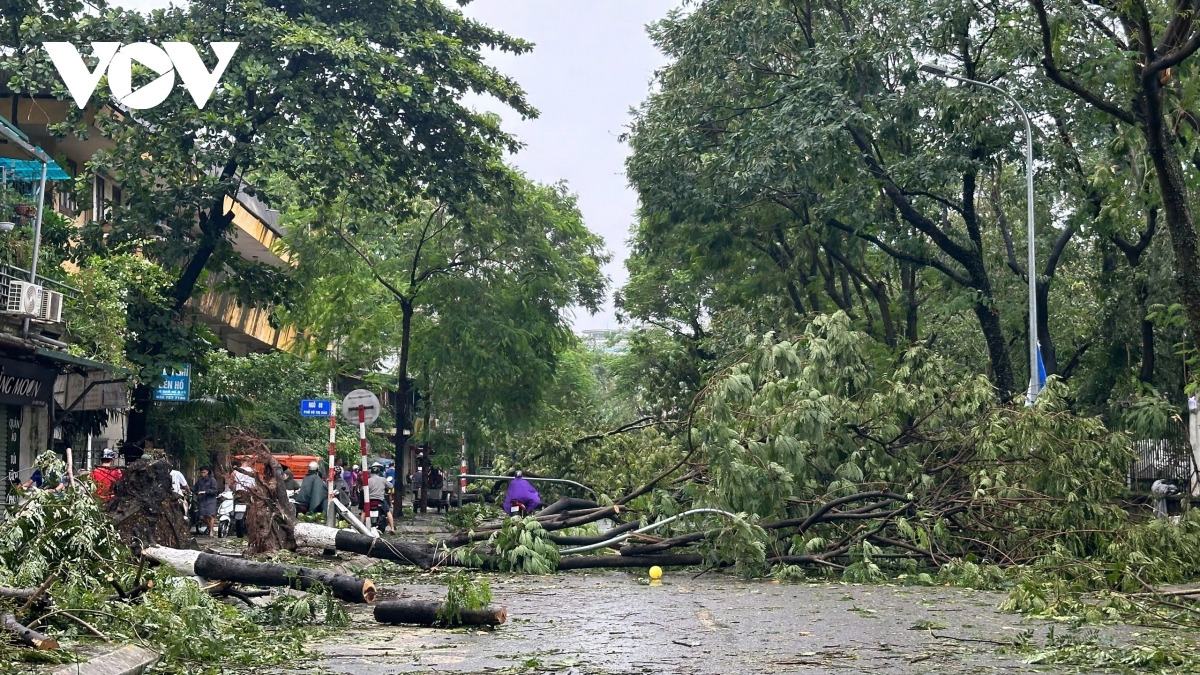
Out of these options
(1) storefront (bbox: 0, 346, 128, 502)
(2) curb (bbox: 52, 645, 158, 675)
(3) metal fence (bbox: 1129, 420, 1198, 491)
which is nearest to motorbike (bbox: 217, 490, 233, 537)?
(1) storefront (bbox: 0, 346, 128, 502)

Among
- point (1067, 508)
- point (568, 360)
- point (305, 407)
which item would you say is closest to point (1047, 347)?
point (1067, 508)

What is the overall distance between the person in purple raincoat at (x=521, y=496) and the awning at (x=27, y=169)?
890 cm

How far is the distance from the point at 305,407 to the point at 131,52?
749cm

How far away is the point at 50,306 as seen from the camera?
2264cm

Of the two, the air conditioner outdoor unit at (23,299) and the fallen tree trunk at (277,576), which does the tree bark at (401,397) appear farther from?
the fallen tree trunk at (277,576)

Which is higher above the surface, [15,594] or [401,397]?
[401,397]

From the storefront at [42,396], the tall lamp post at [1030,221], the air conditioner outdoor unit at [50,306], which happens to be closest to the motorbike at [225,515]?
the storefront at [42,396]

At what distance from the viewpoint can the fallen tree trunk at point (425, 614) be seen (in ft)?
39.0

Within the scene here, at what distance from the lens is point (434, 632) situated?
11602 millimetres

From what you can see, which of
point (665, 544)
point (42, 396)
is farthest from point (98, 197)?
point (665, 544)

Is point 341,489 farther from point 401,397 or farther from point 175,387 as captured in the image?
point 175,387

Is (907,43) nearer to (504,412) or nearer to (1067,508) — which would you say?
(1067,508)

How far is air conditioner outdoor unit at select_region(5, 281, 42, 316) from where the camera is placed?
70.1 feet

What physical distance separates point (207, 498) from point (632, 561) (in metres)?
13.1
